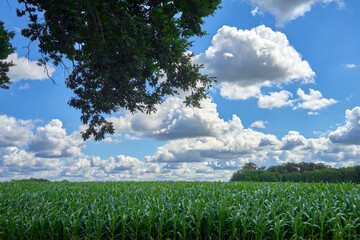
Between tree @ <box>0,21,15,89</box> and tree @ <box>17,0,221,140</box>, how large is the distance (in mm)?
7275

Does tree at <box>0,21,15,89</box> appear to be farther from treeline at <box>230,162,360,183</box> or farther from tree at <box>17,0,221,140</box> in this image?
treeline at <box>230,162,360,183</box>

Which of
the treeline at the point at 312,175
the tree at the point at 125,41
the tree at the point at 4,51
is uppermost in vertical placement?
the tree at the point at 4,51

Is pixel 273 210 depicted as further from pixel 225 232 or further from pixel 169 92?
pixel 169 92

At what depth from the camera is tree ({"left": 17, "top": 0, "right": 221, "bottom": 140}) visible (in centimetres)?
960

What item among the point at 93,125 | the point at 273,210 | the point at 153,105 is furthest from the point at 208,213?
the point at 93,125

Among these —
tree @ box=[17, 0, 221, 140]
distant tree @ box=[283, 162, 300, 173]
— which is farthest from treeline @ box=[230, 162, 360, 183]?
tree @ box=[17, 0, 221, 140]

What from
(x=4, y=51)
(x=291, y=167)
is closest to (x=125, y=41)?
(x=4, y=51)

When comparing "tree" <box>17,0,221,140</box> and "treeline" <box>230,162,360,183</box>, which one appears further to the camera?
"treeline" <box>230,162,360,183</box>

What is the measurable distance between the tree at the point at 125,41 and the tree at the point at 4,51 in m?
7.27

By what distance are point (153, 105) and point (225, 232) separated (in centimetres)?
914

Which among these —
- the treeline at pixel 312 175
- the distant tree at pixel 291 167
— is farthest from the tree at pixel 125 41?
the distant tree at pixel 291 167

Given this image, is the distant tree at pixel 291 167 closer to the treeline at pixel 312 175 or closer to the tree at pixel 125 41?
the treeline at pixel 312 175

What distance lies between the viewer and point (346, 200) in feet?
23.9

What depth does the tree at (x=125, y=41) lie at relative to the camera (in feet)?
31.5
